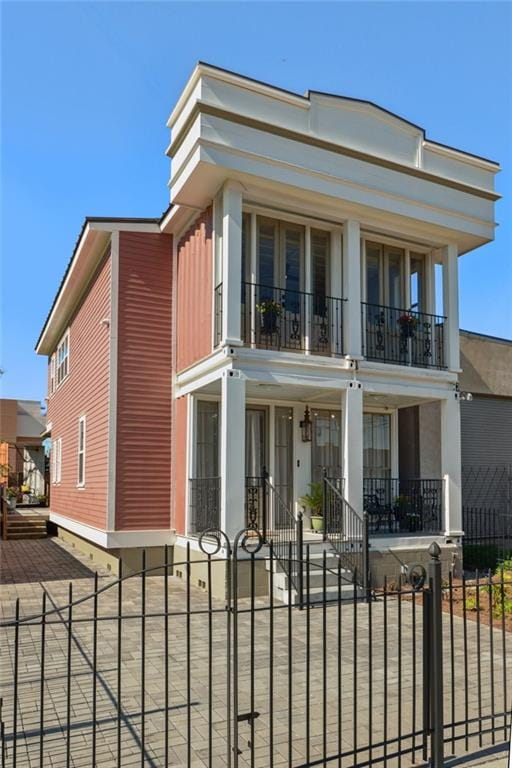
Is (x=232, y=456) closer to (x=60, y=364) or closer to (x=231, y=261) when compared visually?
(x=231, y=261)

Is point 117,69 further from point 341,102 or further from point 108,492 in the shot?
point 108,492

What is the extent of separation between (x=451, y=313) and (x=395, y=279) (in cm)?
143

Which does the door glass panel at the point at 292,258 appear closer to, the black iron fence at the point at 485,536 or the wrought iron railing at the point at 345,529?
the wrought iron railing at the point at 345,529

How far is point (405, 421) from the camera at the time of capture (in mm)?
13789

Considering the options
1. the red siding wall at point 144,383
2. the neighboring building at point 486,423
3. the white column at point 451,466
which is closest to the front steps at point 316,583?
the white column at point 451,466

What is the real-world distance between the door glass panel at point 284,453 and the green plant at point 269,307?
2323 millimetres

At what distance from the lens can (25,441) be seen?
35250 mm

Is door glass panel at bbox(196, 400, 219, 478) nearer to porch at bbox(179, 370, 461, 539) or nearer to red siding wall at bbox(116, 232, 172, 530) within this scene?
porch at bbox(179, 370, 461, 539)

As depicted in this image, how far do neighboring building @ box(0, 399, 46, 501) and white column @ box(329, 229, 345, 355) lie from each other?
73.3 feet

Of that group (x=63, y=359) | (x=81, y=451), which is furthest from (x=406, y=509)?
(x=63, y=359)

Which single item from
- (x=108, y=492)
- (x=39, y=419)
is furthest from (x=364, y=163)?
(x=39, y=419)

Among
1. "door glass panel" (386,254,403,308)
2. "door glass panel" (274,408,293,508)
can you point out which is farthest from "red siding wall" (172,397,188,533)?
"door glass panel" (386,254,403,308)

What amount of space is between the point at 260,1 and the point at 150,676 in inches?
291

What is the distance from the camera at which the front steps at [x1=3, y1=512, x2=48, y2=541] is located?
745 inches
